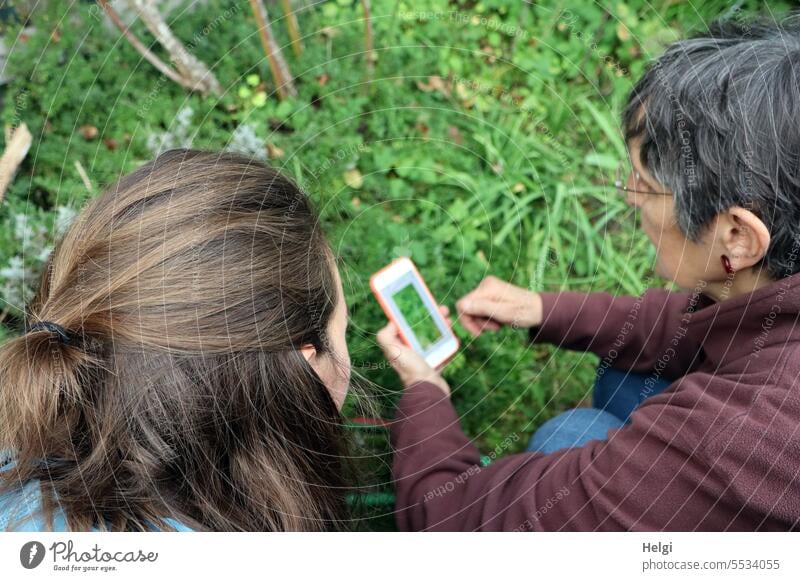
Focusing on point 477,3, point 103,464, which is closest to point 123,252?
point 103,464

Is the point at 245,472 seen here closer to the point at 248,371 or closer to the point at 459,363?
the point at 248,371

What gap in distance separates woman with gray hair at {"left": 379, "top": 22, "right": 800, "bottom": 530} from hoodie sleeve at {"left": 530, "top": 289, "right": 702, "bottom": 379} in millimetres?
179

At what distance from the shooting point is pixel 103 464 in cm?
79

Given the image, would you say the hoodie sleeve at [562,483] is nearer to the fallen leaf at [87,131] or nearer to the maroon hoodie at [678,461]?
the maroon hoodie at [678,461]

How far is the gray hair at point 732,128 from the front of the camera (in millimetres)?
813

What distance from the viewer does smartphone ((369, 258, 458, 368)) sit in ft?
4.01

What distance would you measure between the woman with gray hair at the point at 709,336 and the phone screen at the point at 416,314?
277 millimetres

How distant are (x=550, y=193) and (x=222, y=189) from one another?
948 mm

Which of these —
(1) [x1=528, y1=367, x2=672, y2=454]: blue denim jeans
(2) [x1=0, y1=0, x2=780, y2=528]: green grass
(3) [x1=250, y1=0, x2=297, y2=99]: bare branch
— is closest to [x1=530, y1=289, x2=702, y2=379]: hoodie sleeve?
(1) [x1=528, y1=367, x2=672, y2=454]: blue denim jeans

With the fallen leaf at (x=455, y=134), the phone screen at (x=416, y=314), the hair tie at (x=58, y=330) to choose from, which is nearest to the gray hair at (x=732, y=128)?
the phone screen at (x=416, y=314)

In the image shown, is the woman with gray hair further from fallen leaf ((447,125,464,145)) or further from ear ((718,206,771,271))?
fallen leaf ((447,125,464,145))

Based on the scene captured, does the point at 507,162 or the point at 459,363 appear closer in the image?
the point at 459,363

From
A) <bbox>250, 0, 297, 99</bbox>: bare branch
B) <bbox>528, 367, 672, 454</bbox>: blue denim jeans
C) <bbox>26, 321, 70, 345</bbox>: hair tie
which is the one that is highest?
<bbox>250, 0, 297, 99</bbox>: bare branch

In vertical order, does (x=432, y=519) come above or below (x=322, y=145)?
below
